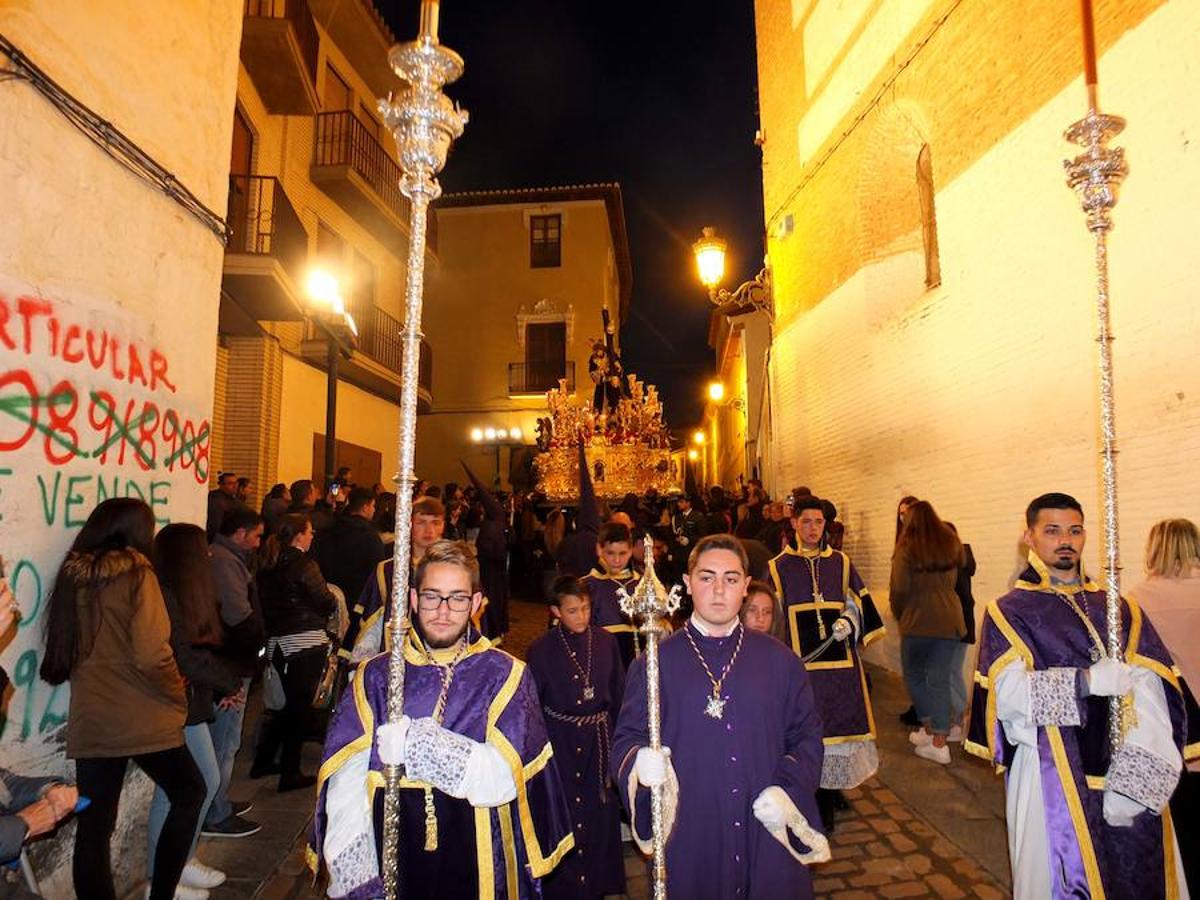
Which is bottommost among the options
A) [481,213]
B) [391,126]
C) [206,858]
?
[206,858]

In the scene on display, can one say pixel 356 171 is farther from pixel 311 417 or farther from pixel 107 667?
pixel 107 667

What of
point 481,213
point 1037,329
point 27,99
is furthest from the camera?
point 481,213

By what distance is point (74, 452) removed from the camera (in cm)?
410

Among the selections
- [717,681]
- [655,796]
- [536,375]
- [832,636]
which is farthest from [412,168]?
[536,375]

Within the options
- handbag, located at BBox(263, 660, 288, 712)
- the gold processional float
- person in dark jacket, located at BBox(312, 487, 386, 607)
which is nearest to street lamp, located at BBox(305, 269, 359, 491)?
person in dark jacket, located at BBox(312, 487, 386, 607)

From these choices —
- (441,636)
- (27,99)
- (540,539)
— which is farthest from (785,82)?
(441,636)

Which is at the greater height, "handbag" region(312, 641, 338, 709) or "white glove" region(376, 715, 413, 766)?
"white glove" region(376, 715, 413, 766)

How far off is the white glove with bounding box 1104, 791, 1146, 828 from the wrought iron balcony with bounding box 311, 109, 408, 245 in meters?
15.7

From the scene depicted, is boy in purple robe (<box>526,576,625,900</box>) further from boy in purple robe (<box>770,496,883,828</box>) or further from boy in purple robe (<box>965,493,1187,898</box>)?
boy in purple robe (<box>965,493,1187,898</box>)

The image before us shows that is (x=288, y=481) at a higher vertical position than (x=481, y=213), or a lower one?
lower

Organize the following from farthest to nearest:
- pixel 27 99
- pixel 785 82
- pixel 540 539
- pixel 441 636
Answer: pixel 540 539, pixel 785 82, pixel 27 99, pixel 441 636

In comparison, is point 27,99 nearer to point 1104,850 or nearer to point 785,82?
point 1104,850

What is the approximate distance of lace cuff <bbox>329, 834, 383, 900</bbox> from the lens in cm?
249

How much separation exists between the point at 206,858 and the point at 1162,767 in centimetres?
508
